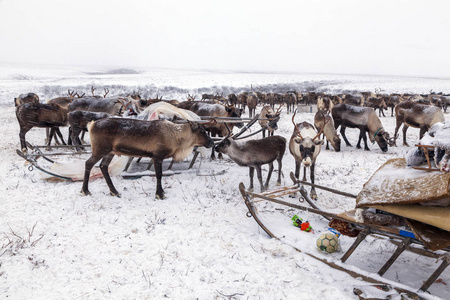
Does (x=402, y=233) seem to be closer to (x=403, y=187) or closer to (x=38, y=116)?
(x=403, y=187)

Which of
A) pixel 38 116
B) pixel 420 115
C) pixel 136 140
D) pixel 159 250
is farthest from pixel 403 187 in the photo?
pixel 38 116

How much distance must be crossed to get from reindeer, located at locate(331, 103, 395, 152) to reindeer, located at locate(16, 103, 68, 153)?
35.8ft

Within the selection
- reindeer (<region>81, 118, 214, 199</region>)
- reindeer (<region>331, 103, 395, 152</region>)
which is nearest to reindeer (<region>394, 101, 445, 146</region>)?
reindeer (<region>331, 103, 395, 152</region>)

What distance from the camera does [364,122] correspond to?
11.6m

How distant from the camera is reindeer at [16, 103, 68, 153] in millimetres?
9820

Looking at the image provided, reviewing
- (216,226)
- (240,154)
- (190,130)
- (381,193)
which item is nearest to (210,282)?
(216,226)

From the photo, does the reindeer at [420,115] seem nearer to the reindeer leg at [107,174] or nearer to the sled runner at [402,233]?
the sled runner at [402,233]

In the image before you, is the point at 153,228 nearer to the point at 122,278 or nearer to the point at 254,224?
the point at 122,278

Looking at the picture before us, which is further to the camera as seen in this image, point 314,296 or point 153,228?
point 153,228

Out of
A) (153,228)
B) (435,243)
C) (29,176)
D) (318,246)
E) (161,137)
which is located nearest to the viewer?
(435,243)

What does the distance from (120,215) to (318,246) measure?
3.59 m

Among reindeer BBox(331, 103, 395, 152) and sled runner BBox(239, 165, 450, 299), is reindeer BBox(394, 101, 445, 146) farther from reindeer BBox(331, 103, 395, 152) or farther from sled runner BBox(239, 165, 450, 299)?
sled runner BBox(239, 165, 450, 299)

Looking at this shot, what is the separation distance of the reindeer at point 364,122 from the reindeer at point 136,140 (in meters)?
8.05

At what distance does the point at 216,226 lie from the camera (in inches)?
202
